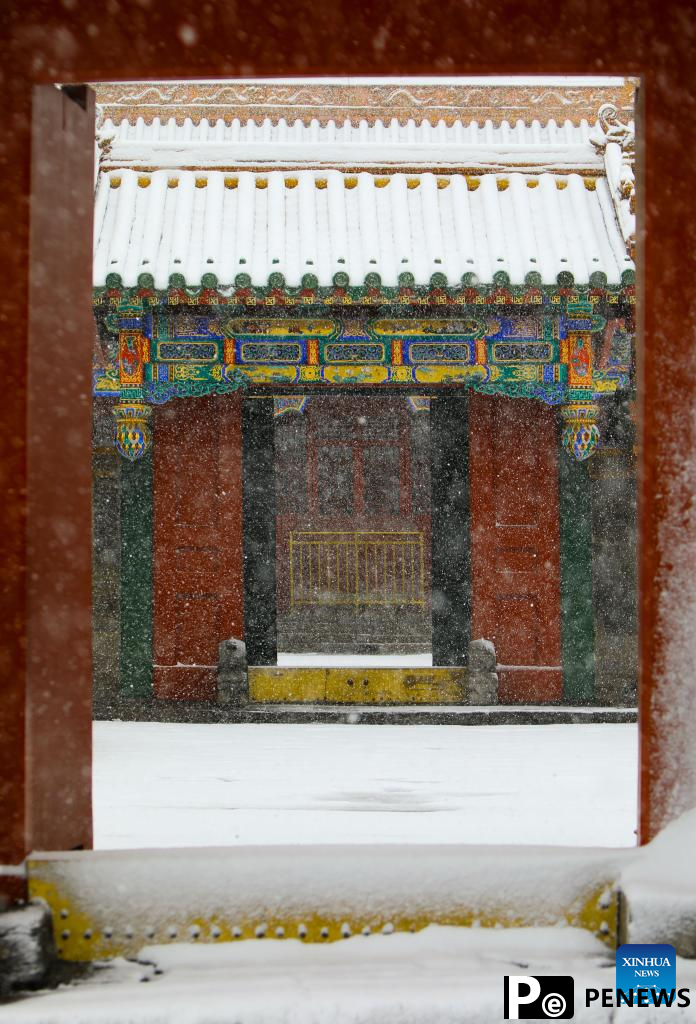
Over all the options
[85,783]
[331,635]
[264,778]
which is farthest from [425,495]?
[85,783]

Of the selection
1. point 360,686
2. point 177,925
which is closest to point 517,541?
point 360,686

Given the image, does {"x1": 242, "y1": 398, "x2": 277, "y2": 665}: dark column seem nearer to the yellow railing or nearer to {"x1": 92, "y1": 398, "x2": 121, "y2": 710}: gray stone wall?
{"x1": 92, "y1": 398, "x2": 121, "y2": 710}: gray stone wall

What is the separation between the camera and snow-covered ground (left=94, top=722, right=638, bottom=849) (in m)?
4.27

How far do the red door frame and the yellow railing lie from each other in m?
8.33

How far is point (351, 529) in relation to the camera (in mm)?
11672

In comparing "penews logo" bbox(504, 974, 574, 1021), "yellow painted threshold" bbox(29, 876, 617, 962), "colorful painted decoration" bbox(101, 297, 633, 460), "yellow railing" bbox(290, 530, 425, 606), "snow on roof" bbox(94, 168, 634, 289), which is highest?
"snow on roof" bbox(94, 168, 634, 289)


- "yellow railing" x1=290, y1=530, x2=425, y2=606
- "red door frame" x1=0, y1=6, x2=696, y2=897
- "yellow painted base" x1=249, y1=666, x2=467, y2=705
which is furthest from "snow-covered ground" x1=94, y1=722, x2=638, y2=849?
"yellow railing" x1=290, y1=530, x2=425, y2=606

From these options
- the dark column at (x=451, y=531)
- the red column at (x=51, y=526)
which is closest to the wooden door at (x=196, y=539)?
the dark column at (x=451, y=531)

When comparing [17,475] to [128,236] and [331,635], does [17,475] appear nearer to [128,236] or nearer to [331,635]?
[128,236]

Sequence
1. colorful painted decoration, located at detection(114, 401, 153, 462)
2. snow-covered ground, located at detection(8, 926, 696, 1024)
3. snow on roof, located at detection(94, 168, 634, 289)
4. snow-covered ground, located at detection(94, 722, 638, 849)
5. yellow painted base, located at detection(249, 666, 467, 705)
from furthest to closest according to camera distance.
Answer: yellow painted base, located at detection(249, 666, 467, 705), colorful painted decoration, located at detection(114, 401, 153, 462), snow on roof, located at detection(94, 168, 634, 289), snow-covered ground, located at detection(94, 722, 638, 849), snow-covered ground, located at detection(8, 926, 696, 1024)

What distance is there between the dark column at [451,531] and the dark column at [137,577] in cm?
221

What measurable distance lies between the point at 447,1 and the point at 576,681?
5578 millimetres

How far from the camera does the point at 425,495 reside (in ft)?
38.3

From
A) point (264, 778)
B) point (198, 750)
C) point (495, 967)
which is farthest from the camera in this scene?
point (198, 750)
